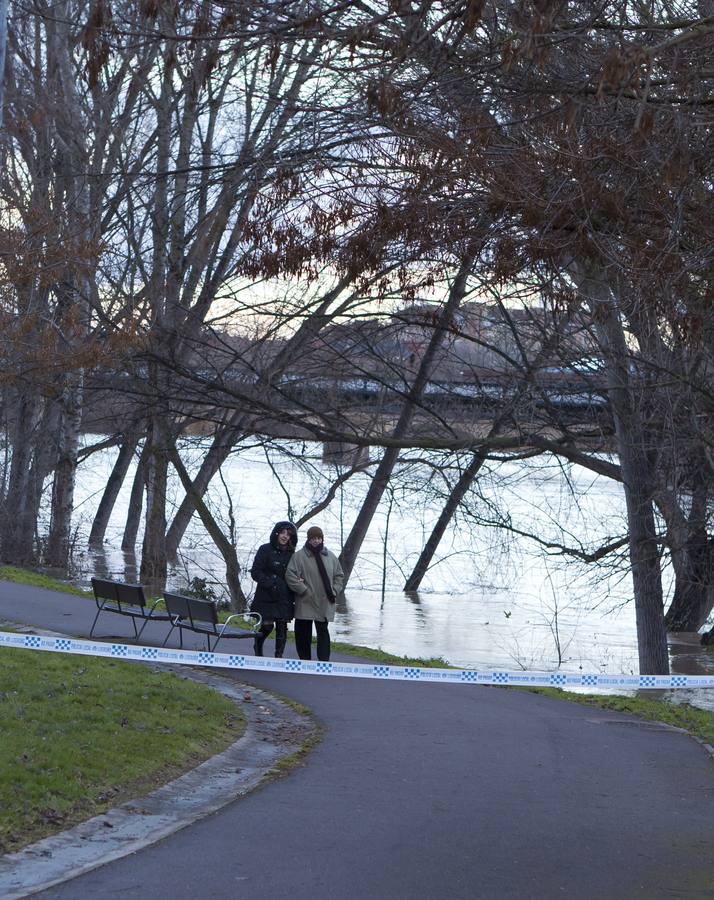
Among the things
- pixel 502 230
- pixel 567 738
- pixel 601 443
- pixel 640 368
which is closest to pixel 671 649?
pixel 601 443

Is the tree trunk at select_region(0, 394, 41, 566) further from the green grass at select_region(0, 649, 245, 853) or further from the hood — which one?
the green grass at select_region(0, 649, 245, 853)

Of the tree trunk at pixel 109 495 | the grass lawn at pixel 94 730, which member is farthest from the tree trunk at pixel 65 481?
the grass lawn at pixel 94 730

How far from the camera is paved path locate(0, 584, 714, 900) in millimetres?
6074

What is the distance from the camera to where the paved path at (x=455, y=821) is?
6.07m

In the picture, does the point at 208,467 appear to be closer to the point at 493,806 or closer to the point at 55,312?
the point at 55,312

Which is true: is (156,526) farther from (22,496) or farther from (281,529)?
(281,529)

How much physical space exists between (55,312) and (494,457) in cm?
788

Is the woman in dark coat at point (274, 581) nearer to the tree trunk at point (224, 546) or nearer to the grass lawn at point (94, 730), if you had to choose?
the grass lawn at point (94, 730)

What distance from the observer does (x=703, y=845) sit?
714 cm

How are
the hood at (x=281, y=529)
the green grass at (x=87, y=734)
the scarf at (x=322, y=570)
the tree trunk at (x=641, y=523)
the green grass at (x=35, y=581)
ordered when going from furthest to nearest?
the green grass at (x=35, y=581), the tree trunk at (x=641, y=523), the hood at (x=281, y=529), the scarf at (x=322, y=570), the green grass at (x=87, y=734)

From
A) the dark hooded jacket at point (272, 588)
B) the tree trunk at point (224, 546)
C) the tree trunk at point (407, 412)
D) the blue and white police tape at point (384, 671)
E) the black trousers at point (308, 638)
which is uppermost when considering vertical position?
the tree trunk at point (407, 412)

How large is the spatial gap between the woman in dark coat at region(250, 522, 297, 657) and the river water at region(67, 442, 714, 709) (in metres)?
4.62

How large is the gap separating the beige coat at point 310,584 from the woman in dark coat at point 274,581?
20 cm

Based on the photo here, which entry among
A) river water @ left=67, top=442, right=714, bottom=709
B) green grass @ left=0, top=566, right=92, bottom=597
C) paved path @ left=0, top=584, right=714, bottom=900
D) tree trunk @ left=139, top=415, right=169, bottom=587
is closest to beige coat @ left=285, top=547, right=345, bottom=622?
paved path @ left=0, top=584, right=714, bottom=900
